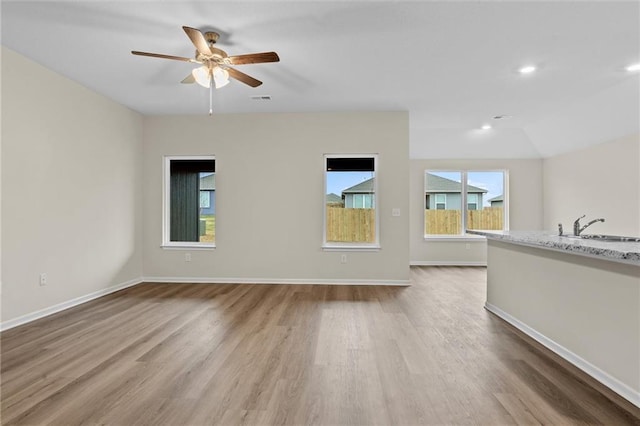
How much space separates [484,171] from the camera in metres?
7.03

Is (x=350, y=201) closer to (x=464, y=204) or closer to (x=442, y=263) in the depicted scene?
(x=442, y=263)

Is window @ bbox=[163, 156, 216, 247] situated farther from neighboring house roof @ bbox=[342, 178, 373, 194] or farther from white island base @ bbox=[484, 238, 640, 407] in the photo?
white island base @ bbox=[484, 238, 640, 407]

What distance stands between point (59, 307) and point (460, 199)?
7274mm

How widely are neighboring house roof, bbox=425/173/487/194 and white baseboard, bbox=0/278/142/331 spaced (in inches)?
242

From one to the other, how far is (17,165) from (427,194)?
22.3ft

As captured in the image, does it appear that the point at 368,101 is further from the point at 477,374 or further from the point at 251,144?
the point at 477,374

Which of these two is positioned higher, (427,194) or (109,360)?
(427,194)

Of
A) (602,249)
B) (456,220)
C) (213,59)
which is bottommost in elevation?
(602,249)

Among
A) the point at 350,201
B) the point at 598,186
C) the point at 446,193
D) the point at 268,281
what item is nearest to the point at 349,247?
the point at 350,201

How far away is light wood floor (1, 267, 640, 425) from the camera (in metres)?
1.74

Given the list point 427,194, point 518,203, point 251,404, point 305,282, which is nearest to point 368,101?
point 305,282

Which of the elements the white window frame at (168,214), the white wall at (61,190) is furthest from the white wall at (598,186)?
the white wall at (61,190)

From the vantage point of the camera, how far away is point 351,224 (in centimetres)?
521

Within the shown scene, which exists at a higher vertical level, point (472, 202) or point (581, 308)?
point (472, 202)
